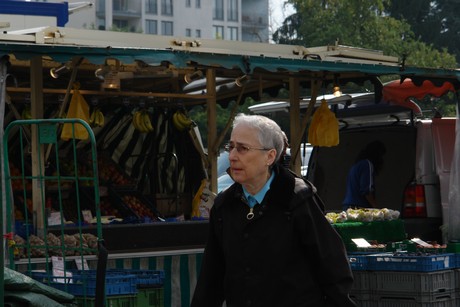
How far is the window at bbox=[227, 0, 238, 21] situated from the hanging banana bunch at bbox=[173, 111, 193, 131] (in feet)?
291

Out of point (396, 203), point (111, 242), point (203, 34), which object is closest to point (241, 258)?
point (111, 242)

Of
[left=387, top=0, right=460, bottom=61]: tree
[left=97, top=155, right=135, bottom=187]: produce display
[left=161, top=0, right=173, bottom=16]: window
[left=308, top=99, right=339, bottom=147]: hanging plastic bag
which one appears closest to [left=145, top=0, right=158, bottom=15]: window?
[left=161, top=0, right=173, bottom=16]: window

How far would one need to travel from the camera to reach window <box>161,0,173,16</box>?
9444 centimetres

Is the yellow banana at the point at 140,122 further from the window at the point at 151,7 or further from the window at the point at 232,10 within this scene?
the window at the point at 232,10

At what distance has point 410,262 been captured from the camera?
9305 millimetres

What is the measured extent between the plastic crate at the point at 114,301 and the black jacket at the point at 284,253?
2344mm

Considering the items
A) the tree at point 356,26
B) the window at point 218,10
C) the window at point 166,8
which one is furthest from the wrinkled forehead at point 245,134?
the window at point 218,10

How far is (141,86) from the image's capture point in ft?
45.2

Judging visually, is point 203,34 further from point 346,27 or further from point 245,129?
point 245,129

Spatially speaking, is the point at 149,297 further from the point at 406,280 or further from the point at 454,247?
the point at 454,247

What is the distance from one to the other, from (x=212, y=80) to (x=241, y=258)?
6759mm

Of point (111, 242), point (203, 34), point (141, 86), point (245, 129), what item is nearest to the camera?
point (245, 129)

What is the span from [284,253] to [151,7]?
89446 mm

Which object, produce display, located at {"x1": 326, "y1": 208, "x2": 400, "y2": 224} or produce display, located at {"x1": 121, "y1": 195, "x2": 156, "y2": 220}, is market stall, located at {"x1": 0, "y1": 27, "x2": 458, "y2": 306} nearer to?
produce display, located at {"x1": 121, "y1": 195, "x2": 156, "y2": 220}
